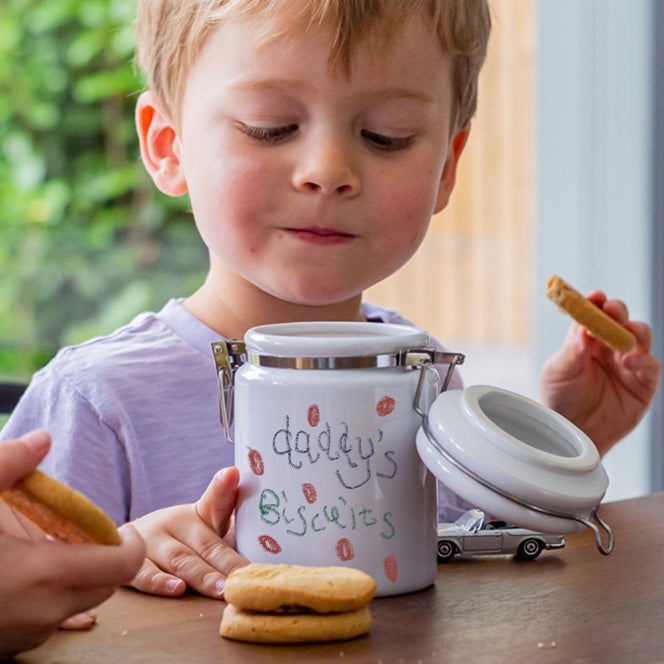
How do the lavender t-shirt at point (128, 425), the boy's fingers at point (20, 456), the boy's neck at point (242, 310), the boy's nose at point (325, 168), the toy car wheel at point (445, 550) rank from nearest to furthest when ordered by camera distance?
the boy's fingers at point (20, 456) < the toy car wheel at point (445, 550) < the boy's nose at point (325, 168) < the lavender t-shirt at point (128, 425) < the boy's neck at point (242, 310)

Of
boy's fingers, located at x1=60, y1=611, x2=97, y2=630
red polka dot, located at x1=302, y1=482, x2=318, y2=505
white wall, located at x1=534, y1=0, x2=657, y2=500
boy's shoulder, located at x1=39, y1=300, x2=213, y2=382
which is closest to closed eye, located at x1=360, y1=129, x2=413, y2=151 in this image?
boy's shoulder, located at x1=39, y1=300, x2=213, y2=382

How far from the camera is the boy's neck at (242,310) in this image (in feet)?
3.90

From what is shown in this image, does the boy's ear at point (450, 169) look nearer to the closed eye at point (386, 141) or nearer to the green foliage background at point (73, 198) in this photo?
the closed eye at point (386, 141)

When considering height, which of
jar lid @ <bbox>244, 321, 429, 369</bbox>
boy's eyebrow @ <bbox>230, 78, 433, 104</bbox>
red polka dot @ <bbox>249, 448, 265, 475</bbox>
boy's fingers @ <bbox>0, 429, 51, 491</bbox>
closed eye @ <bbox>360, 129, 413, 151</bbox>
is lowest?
red polka dot @ <bbox>249, 448, 265, 475</bbox>

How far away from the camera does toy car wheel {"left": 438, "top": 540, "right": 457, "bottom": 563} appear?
2.60 ft

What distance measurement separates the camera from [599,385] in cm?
125

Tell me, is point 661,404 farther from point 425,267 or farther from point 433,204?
point 425,267

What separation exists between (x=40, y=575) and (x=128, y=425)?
467 millimetres

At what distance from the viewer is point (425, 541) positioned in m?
0.72

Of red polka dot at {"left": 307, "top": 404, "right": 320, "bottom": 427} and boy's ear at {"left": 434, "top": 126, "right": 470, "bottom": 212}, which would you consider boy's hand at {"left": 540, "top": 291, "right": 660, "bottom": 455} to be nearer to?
boy's ear at {"left": 434, "top": 126, "right": 470, "bottom": 212}

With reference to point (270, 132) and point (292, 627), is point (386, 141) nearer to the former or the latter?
point (270, 132)

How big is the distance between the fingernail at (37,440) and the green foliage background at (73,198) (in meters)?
3.19

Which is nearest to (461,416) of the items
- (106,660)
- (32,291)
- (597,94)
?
(106,660)

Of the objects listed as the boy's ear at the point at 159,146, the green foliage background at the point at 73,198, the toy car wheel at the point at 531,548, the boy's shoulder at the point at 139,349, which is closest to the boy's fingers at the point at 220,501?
the toy car wheel at the point at 531,548
